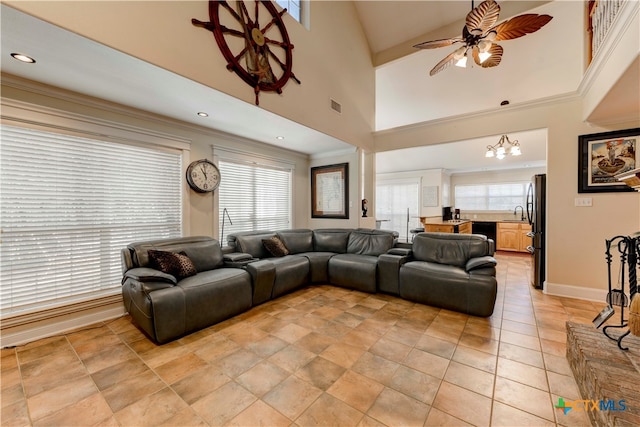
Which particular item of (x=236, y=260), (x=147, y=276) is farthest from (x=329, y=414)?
(x=236, y=260)

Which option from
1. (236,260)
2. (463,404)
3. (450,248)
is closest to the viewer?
(463,404)

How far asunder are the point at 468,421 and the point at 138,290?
282 centimetres

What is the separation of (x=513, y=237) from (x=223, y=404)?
26.9 ft

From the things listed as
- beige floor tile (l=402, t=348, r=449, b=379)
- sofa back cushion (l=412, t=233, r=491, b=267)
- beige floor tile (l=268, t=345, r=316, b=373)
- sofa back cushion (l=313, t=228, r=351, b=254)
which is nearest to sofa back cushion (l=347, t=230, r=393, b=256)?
sofa back cushion (l=313, t=228, r=351, b=254)

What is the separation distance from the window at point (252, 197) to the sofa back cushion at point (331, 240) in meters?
0.84

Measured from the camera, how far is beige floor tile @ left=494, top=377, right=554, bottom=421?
5.16 feet

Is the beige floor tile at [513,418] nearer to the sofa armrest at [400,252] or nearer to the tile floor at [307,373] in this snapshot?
the tile floor at [307,373]

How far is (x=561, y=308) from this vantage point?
10.3ft

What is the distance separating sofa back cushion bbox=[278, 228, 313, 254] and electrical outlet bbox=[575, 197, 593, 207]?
410 centimetres

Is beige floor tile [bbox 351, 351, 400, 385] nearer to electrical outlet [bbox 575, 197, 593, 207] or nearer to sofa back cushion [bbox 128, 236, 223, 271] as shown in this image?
sofa back cushion [bbox 128, 236, 223, 271]

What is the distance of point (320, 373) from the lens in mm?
1945

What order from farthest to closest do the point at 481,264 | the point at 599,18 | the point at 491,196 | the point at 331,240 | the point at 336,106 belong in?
the point at 491,196 → the point at 331,240 → the point at 336,106 → the point at 481,264 → the point at 599,18

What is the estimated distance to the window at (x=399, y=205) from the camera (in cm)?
862

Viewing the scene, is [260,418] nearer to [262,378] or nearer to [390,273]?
[262,378]
